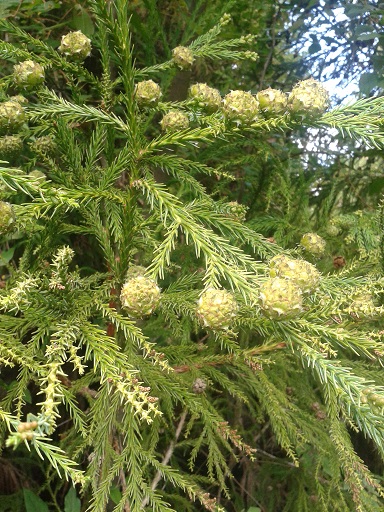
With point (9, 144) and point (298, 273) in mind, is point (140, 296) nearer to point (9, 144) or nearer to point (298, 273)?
point (298, 273)

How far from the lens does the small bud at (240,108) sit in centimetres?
107

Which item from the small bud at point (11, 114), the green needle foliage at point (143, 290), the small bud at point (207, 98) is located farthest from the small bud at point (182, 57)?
the small bud at point (11, 114)

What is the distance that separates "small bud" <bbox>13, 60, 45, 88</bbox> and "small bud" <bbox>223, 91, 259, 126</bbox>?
1.93ft

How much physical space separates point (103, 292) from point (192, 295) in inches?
9.6

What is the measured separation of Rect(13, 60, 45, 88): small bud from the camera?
1343 mm

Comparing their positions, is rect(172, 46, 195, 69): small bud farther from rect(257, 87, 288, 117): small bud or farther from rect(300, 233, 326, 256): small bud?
rect(300, 233, 326, 256): small bud

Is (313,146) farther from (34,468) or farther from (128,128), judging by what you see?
(34,468)

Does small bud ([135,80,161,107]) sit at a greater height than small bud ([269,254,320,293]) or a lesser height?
greater

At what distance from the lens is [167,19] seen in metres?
2.99

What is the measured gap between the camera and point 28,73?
4.41 feet

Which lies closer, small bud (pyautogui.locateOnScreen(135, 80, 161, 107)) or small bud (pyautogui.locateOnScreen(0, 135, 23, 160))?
small bud (pyautogui.locateOnScreen(135, 80, 161, 107))

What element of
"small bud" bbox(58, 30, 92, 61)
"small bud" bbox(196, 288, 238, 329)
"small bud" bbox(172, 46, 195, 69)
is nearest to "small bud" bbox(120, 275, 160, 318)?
"small bud" bbox(196, 288, 238, 329)

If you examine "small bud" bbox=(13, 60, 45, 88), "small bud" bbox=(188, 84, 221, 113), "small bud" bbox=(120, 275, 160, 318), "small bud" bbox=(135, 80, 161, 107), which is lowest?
"small bud" bbox=(120, 275, 160, 318)

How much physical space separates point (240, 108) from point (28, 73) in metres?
0.64
